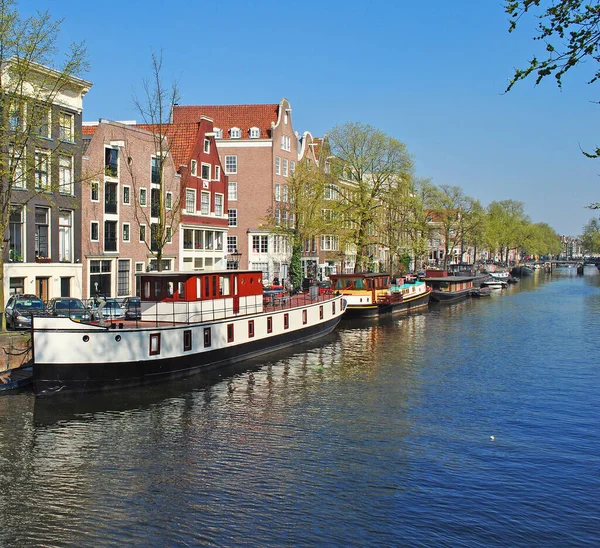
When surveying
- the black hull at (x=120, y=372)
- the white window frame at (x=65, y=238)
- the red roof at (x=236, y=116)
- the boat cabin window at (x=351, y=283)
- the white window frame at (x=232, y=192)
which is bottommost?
the black hull at (x=120, y=372)

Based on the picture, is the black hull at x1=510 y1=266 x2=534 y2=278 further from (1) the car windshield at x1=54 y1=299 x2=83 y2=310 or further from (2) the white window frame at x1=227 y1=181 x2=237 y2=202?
(1) the car windshield at x1=54 y1=299 x2=83 y2=310

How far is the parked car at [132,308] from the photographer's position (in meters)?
31.2

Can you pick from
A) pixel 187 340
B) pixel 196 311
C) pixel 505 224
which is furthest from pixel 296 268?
pixel 505 224

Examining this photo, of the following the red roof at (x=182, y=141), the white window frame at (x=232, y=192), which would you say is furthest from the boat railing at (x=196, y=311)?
the white window frame at (x=232, y=192)

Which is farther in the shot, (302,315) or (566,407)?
(302,315)

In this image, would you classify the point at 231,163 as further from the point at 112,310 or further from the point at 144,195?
the point at 112,310

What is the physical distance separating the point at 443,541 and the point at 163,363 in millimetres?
16810

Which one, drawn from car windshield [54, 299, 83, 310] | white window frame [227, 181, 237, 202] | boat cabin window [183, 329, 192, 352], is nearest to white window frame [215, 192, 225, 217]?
white window frame [227, 181, 237, 202]

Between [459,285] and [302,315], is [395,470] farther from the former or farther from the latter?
[459,285]

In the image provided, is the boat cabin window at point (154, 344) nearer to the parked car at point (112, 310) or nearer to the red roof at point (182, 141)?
the parked car at point (112, 310)

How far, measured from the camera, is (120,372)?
2650 centimetres

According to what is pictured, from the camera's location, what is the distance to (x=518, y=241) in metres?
158

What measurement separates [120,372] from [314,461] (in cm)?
1107

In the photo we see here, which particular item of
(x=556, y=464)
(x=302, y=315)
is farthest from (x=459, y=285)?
(x=556, y=464)
